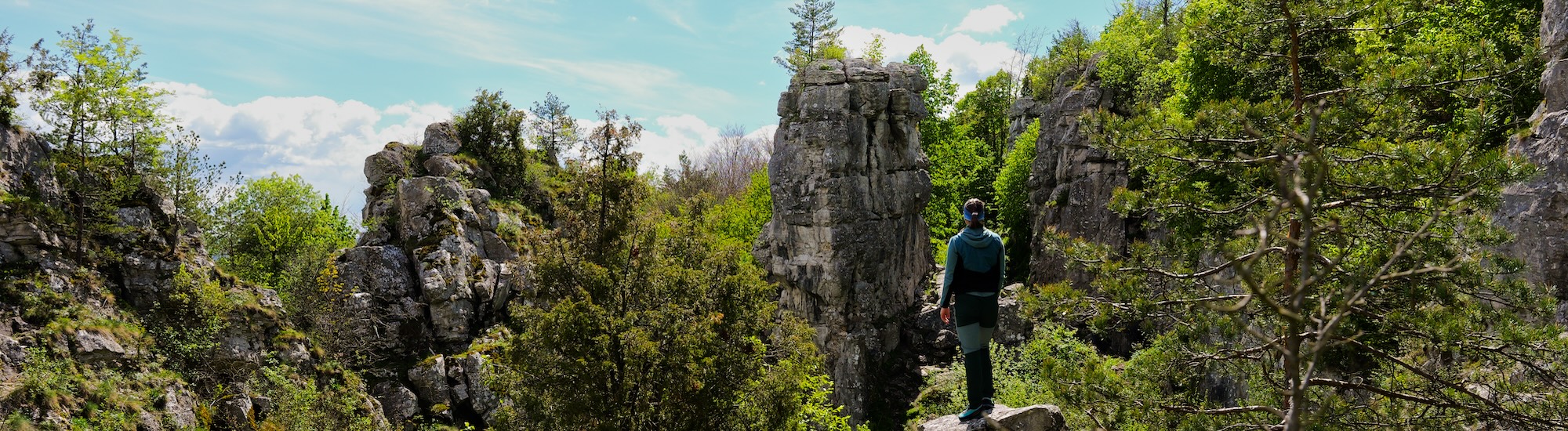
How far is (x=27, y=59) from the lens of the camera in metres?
18.1

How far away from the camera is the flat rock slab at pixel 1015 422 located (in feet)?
21.1

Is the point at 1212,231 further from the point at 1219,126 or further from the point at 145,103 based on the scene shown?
the point at 145,103

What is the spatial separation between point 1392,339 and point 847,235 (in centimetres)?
2279

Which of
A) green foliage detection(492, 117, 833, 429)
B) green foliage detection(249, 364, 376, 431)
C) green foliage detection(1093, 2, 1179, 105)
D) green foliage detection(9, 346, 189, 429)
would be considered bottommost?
green foliage detection(249, 364, 376, 431)

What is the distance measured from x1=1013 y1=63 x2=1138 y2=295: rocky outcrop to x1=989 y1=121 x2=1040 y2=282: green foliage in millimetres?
1637

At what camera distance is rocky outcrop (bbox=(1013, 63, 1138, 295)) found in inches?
1060

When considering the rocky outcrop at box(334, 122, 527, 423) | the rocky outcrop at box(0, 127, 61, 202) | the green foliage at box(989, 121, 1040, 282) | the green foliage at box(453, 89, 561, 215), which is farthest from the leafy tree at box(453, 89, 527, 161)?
the green foliage at box(989, 121, 1040, 282)

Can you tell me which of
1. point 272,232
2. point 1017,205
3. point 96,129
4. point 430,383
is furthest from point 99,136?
point 1017,205

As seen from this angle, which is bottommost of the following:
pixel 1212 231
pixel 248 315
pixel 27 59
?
pixel 248 315

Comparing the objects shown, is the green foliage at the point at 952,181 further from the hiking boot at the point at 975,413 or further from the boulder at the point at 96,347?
the hiking boot at the point at 975,413

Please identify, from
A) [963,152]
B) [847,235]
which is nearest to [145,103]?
[847,235]

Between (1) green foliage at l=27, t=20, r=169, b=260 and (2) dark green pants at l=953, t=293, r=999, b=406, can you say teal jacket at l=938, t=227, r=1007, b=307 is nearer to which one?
(2) dark green pants at l=953, t=293, r=999, b=406

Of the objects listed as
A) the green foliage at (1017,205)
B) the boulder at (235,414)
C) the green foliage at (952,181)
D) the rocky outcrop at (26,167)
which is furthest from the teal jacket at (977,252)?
the green foliage at (952,181)

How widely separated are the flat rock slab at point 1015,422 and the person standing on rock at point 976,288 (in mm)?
116
